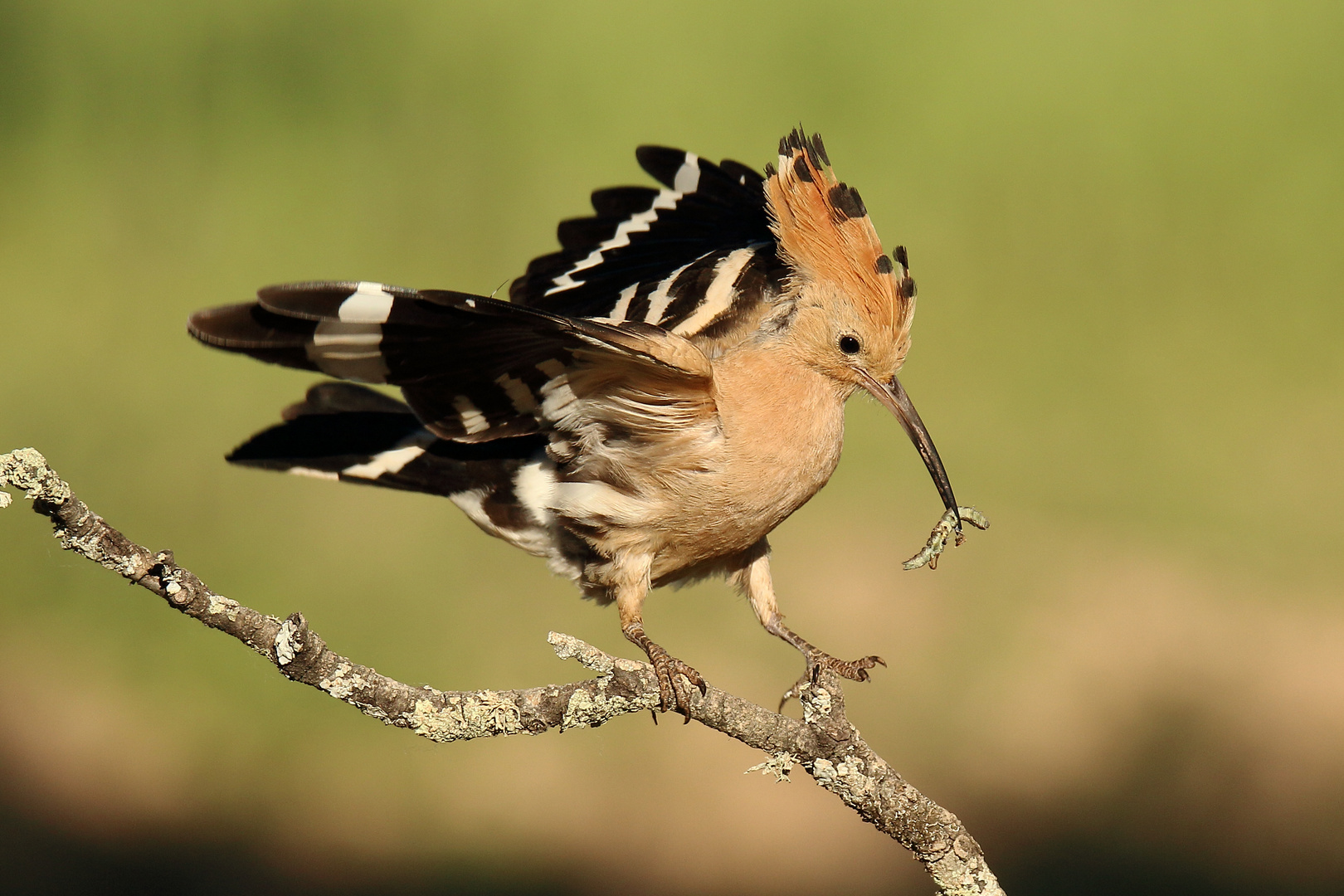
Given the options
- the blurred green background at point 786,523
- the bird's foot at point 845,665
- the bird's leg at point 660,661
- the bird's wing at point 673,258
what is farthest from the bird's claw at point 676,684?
the blurred green background at point 786,523

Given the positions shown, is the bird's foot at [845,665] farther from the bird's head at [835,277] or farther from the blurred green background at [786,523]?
the blurred green background at [786,523]

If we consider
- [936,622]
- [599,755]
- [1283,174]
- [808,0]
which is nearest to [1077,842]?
[936,622]

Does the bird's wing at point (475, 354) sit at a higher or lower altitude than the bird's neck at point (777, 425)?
lower

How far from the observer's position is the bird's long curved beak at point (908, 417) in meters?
2.82

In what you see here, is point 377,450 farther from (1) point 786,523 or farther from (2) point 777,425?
(1) point 786,523

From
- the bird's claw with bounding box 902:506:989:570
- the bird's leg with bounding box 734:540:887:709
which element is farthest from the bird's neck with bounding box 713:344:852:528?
the bird's claw with bounding box 902:506:989:570

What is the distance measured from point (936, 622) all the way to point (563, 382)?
2.78 metres

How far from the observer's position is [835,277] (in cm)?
271

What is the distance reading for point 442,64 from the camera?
5930 mm

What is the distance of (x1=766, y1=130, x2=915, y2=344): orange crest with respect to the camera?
2.64 meters

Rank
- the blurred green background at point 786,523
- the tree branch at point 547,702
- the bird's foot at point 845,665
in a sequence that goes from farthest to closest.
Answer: the blurred green background at point 786,523, the bird's foot at point 845,665, the tree branch at point 547,702

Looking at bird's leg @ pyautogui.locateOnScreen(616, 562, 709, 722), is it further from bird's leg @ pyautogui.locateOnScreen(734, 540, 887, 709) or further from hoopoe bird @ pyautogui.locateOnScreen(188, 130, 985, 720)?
bird's leg @ pyautogui.locateOnScreen(734, 540, 887, 709)

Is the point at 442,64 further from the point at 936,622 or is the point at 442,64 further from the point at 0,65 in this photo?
the point at 936,622

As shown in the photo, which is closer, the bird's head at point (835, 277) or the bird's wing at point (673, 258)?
the bird's head at point (835, 277)
